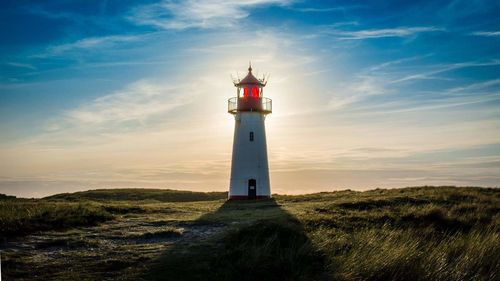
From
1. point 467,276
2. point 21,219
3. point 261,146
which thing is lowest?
point 467,276

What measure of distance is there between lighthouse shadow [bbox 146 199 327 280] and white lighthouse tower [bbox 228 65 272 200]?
69.8 feet

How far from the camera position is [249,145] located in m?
34.9

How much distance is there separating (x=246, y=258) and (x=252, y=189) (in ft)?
77.4

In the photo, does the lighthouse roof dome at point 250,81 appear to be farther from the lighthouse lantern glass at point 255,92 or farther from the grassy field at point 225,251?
the grassy field at point 225,251

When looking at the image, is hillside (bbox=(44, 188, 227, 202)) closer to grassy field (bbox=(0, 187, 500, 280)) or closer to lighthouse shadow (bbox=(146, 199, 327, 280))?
grassy field (bbox=(0, 187, 500, 280))

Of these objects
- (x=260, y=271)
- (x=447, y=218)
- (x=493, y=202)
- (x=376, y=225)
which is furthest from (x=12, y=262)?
(x=493, y=202)

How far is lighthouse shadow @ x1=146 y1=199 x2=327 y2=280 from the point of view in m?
10.4

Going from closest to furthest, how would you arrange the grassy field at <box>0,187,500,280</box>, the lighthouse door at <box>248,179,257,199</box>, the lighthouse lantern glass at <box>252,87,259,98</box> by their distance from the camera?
the grassy field at <box>0,187,500,280</box> < the lighthouse door at <box>248,179,257,199</box> < the lighthouse lantern glass at <box>252,87,259,98</box>

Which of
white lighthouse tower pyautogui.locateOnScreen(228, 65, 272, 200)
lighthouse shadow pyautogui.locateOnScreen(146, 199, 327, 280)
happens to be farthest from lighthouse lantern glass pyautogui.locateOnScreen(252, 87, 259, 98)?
lighthouse shadow pyautogui.locateOnScreen(146, 199, 327, 280)

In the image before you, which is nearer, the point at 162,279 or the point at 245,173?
the point at 162,279

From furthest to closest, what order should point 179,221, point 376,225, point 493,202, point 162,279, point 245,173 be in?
point 245,173 < point 493,202 < point 179,221 < point 376,225 < point 162,279

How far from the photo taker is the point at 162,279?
32.7 ft

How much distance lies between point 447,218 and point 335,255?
998 centimetres

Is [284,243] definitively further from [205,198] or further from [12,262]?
[205,198]
